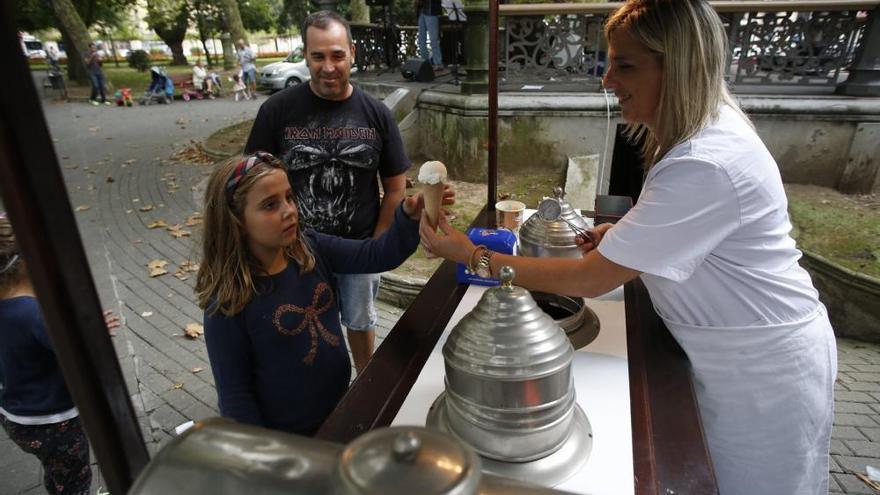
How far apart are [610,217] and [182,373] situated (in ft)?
9.03

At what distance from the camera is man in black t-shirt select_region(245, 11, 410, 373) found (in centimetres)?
243

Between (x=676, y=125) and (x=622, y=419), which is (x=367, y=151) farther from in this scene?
(x=622, y=419)

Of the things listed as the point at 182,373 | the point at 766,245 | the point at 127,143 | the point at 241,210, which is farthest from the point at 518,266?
the point at 127,143

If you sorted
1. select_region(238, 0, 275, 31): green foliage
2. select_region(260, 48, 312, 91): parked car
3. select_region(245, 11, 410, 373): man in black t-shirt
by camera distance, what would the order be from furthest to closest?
1. select_region(238, 0, 275, 31): green foliage
2. select_region(260, 48, 312, 91): parked car
3. select_region(245, 11, 410, 373): man in black t-shirt

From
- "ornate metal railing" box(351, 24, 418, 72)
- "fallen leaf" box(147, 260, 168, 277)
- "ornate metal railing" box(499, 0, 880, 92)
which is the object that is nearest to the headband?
"fallen leaf" box(147, 260, 168, 277)

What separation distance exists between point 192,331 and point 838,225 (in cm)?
587

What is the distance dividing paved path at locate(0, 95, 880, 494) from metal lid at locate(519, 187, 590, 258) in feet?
4.17

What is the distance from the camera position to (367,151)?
8.24 feet

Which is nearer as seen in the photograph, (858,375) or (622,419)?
(622,419)

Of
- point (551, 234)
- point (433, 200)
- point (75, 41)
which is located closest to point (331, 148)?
point (433, 200)

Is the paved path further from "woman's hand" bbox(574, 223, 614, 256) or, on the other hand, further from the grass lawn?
"woman's hand" bbox(574, 223, 614, 256)

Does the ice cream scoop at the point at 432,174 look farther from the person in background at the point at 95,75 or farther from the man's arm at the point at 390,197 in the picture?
the person in background at the point at 95,75

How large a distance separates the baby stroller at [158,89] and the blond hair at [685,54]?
18177 millimetres

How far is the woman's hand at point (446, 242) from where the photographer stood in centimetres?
165
